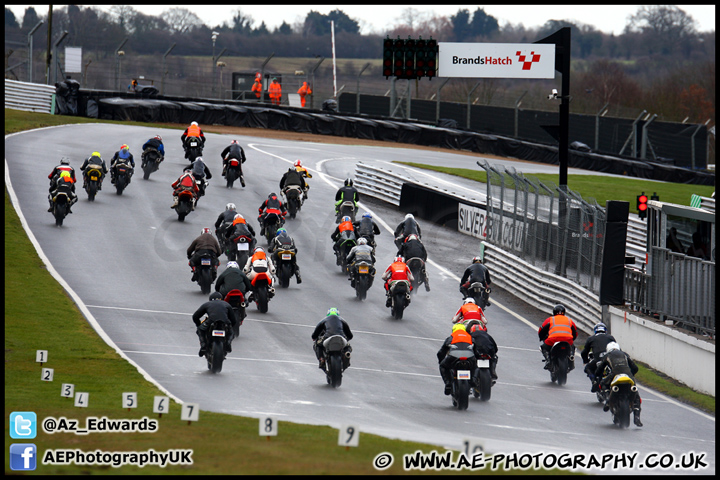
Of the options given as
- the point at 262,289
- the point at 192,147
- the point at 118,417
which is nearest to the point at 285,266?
the point at 262,289

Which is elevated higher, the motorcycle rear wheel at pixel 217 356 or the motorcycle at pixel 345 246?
the motorcycle at pixel 345 246

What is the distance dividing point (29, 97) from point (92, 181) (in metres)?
23.1

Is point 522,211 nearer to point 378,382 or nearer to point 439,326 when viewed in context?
point 439,326

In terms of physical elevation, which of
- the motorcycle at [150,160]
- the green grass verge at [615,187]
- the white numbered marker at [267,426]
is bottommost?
the white numbered marker at [267,426]

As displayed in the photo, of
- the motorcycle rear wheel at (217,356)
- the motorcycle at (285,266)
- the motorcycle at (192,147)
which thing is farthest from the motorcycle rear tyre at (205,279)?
the motorcycle at (192,147)

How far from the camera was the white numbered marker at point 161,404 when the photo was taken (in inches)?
413

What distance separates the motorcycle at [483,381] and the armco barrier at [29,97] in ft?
124

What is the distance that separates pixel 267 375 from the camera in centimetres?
1523

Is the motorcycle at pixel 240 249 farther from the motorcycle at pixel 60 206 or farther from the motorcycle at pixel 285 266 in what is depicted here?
the motorcycle at pixel 60 206

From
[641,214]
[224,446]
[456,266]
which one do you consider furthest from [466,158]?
[224,446]

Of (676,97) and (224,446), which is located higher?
(676,97)

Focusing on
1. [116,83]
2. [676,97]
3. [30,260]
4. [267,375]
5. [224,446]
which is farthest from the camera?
[676,97]

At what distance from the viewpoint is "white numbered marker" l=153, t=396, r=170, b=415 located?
10484 mm

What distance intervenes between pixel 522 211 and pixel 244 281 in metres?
9.95
